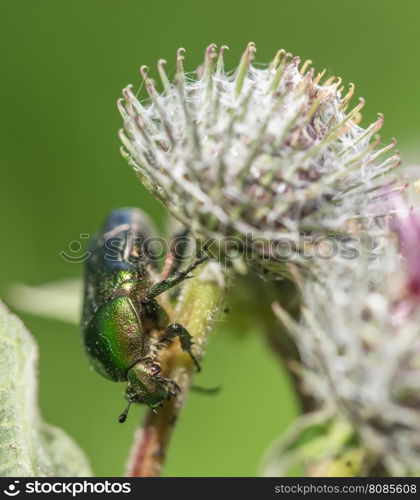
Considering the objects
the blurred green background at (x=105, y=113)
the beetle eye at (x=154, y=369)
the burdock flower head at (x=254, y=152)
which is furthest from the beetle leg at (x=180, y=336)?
the blurred green background at (x=105, y=113)

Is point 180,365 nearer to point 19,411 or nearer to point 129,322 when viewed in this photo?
point 129,322

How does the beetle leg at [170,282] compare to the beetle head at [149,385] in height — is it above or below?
above

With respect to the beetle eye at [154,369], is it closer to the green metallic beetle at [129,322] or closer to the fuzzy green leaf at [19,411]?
the green metallic beetle at [129,322]

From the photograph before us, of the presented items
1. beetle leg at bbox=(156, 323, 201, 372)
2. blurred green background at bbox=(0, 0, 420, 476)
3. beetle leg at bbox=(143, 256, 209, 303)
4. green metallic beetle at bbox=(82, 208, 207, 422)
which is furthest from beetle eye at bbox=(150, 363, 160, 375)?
blurred green background at bbox=(0, 0, 420, 476)

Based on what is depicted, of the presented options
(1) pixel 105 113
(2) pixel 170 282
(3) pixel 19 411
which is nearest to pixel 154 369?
(2) pixel 170 282
